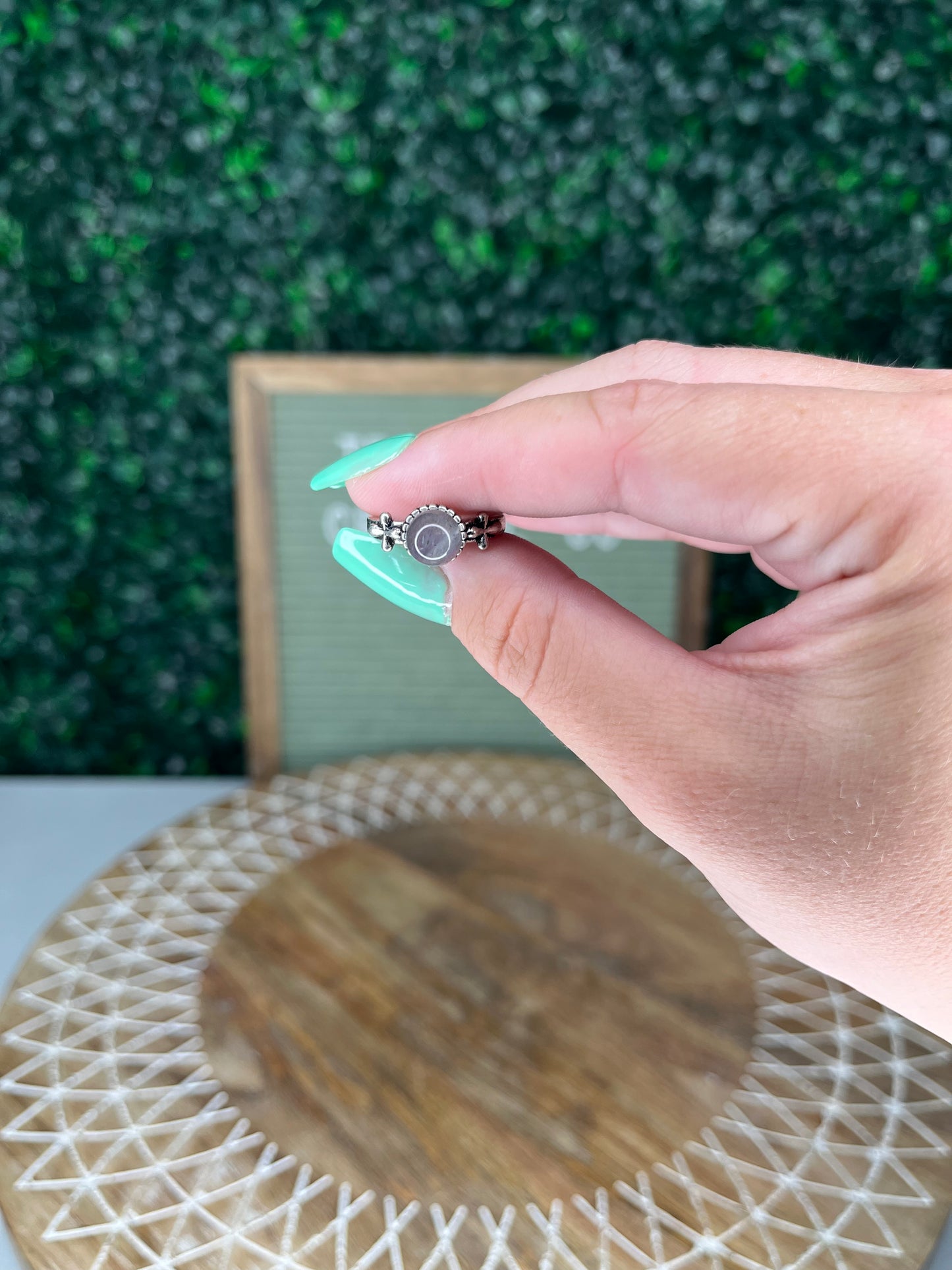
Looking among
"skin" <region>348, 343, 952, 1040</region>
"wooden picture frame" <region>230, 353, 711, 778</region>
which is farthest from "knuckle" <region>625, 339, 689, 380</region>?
"wooden picture frame" <region>230, 353, 711, 778</region>

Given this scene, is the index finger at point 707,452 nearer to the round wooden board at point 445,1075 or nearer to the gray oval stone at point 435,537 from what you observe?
the gray oval stone at point 435,537

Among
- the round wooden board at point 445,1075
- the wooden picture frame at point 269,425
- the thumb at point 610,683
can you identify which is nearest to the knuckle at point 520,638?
the thumb at point 610,683

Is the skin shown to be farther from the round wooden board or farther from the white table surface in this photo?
the white table surface

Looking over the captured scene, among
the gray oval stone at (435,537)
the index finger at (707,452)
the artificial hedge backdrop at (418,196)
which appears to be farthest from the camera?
the artificial hedge backdrop at (418,196)

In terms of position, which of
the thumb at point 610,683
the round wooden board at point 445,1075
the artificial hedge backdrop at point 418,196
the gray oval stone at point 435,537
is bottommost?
the round wooden board at point 445,1075

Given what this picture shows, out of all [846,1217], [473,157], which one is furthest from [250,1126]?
[473,157]

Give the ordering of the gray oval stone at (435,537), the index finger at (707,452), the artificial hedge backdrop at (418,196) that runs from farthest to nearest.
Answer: the artificial hedge backdrop at (418,196) → the gray oval stone at (435,537) → the index finger at (707,452)
